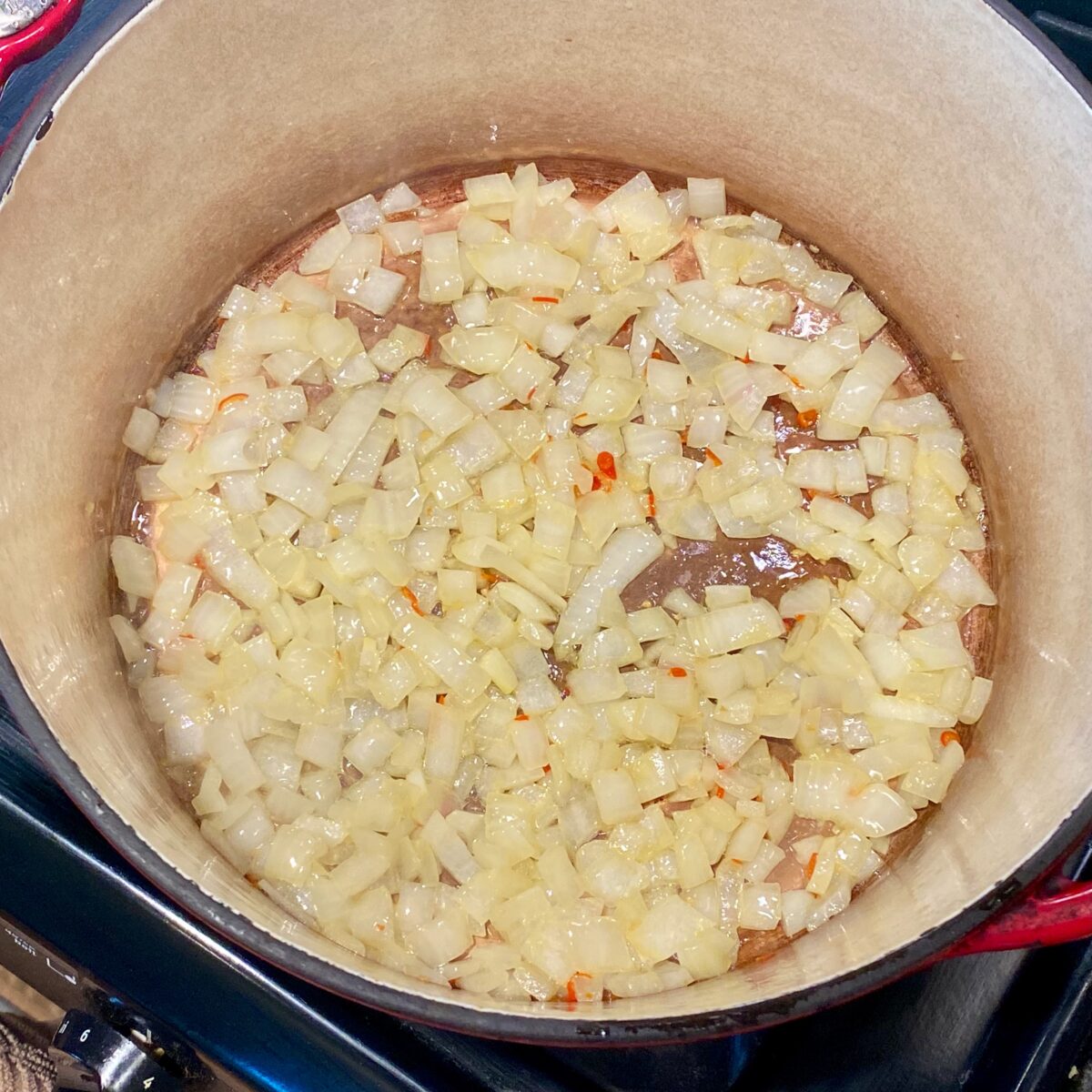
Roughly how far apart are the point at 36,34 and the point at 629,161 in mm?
666

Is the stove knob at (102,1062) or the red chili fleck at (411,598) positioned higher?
the red chili fleck at (411,598)

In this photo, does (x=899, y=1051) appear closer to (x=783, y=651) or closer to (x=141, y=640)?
(x=783, y=651)

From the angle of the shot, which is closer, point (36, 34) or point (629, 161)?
point (36, 34)

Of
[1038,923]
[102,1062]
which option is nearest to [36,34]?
[102,1062]

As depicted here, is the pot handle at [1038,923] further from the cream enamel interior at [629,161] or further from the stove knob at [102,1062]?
the stove knob at [102,1062]

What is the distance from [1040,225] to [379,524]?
0.75m

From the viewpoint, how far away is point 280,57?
3.47 feet

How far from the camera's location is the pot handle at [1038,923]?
2.59 feet

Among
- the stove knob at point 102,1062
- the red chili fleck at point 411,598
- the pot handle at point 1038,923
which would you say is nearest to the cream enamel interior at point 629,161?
the pot handle at point 1038,923

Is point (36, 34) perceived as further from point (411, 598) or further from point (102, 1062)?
point (102, 1062)

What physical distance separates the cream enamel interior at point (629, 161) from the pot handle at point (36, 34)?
0.09 meters

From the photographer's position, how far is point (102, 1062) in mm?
960

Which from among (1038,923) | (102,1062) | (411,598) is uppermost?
(411,598)

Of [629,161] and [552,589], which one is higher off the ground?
[629,161]
